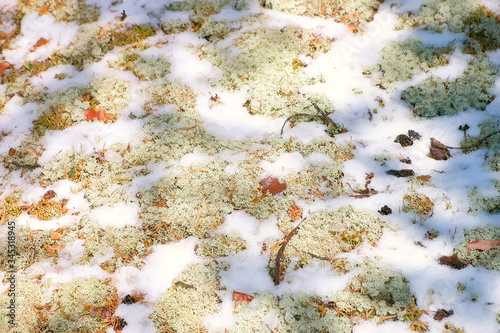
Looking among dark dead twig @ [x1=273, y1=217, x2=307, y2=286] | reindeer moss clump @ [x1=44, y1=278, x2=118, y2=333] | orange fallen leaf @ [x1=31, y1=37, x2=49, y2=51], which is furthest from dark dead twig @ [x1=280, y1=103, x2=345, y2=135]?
orange fallen leaf @ [x1=31, y1=37, x2=49, y2=51]

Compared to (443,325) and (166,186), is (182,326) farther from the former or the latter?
(443,325)

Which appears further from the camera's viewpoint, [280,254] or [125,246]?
[125,246]

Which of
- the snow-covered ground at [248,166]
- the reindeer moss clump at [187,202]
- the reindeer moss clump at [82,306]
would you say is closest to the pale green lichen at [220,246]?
the snow-covered ground at [248,166]

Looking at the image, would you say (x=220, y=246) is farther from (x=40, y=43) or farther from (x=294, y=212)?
(x=40, y=43)

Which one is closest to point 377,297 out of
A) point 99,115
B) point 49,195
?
point 49,195

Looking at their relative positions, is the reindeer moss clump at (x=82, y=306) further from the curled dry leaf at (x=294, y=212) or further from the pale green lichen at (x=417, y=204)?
the pale green lichen at (x=417, y=204)

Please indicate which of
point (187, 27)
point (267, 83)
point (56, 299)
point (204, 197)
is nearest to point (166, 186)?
point (204, 197)

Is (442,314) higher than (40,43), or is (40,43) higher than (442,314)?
(40,43)
